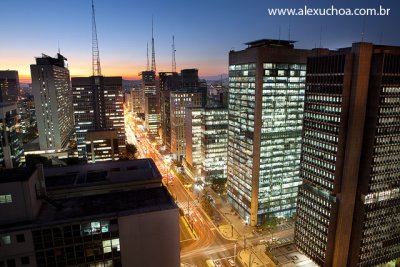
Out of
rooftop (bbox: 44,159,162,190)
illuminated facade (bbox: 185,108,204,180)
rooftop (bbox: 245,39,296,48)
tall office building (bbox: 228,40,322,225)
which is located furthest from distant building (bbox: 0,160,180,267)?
illuminated facade (bbox: 185,108,204,180)

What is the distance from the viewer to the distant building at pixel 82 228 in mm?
46531

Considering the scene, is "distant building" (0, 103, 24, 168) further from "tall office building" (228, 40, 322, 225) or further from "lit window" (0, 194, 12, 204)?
"tall office building" (228, 40, 322, 225)

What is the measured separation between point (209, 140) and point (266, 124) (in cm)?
5763

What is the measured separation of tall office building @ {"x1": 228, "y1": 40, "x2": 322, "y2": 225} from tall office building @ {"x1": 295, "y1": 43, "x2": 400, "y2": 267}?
62.3ft

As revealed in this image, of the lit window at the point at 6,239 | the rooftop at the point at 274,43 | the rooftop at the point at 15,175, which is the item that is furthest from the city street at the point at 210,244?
the rooftop at the point at 274,43

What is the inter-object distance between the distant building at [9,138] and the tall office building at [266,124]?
358ft

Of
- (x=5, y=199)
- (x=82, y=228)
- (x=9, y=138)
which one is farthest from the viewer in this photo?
(x=9, y=138)

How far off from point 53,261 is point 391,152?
95.0 m

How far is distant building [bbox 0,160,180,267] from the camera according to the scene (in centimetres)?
4653

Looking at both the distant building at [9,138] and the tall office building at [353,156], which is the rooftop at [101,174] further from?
the distant building at [9,138]

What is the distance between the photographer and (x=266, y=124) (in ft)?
381

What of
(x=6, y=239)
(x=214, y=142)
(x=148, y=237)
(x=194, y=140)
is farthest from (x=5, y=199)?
(x=194, y=140)

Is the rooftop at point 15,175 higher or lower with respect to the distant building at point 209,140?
higher

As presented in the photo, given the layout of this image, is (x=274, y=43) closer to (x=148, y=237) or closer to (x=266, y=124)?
(x=266, y=124)
